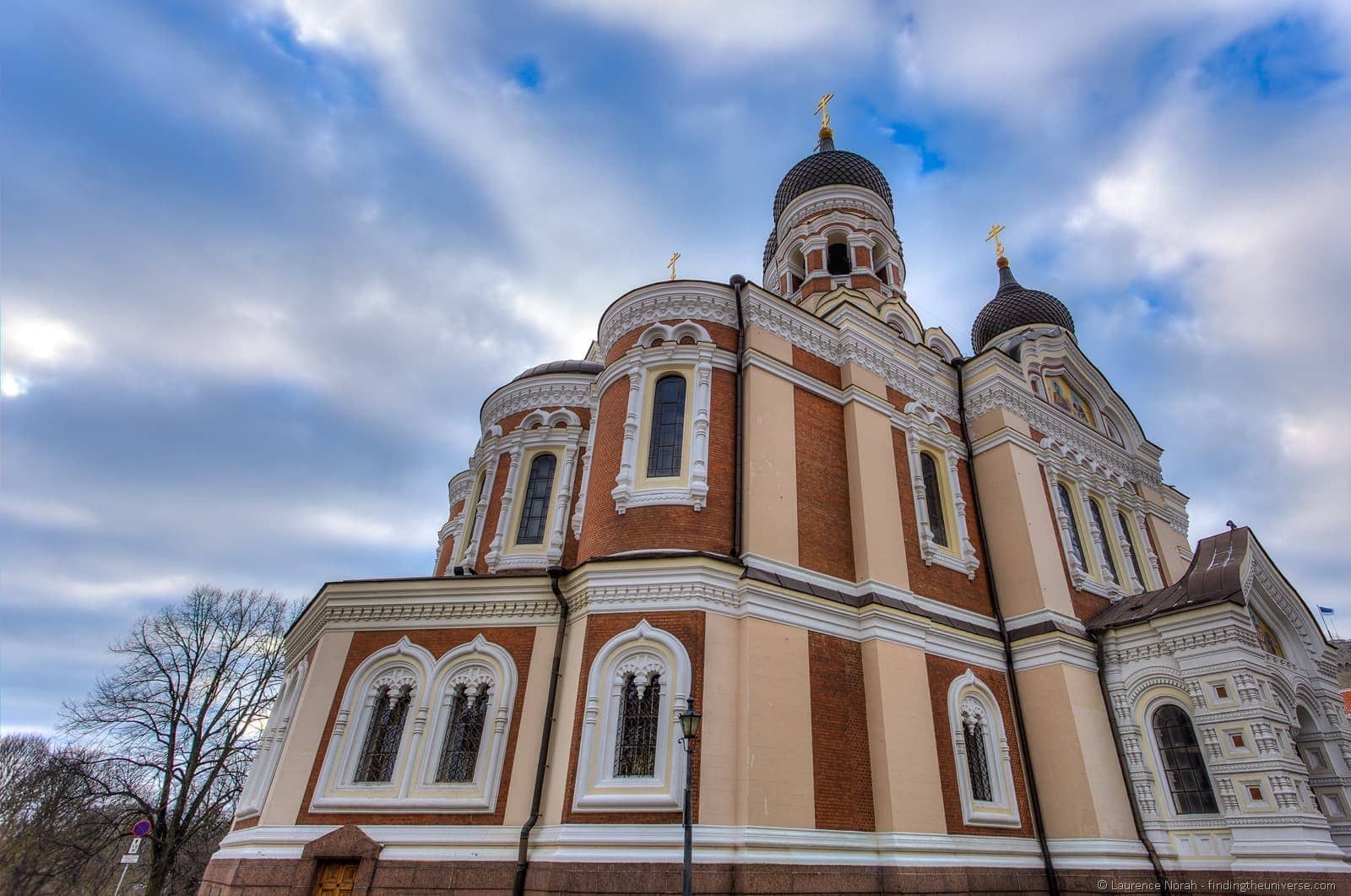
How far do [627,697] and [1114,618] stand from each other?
10239 mm

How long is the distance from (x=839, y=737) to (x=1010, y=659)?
16.6ft

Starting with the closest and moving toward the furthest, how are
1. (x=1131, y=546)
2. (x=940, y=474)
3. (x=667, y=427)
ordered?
1. (x=667, y=427)
2. (x=940, y=474)
3. (x=1131, y=546)

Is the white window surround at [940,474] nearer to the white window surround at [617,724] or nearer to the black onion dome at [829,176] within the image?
the white window surround at [617,724]

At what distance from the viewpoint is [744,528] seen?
10.9 m

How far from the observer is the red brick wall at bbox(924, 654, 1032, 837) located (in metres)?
10.6

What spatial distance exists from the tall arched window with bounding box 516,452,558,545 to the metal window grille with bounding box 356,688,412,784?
502 cm

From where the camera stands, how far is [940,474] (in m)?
14.7

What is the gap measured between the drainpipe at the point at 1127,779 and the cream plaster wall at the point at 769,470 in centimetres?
706

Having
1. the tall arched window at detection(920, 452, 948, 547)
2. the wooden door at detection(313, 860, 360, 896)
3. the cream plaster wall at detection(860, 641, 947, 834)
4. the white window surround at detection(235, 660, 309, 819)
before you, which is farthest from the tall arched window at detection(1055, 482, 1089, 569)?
the white window surround at detection(235, 660, 309, 819)

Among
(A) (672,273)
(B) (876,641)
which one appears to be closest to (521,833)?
(B) (876,641)

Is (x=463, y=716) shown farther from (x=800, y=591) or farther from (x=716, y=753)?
(x=800, y=591)

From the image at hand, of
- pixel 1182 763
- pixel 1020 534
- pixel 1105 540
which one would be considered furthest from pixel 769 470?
pixel 1105 540

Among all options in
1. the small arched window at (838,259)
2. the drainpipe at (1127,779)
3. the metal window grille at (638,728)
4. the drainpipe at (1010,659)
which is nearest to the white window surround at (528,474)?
the metal window grille at (638,728)

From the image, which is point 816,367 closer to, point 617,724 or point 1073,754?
point 617,724
